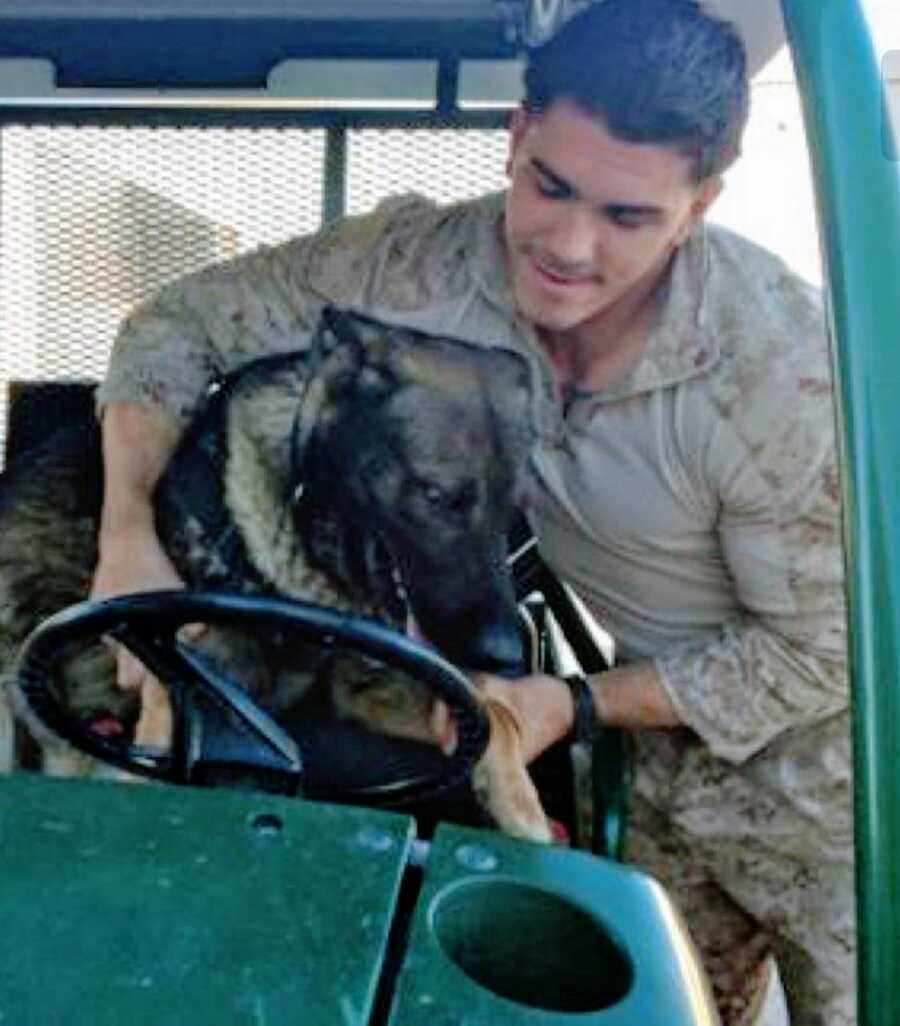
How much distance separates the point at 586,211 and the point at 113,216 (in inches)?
34.6

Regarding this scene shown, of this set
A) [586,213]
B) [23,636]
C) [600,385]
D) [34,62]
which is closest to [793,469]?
[600,385]

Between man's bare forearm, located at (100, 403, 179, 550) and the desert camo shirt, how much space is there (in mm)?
25

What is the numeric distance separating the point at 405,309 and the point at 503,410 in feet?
0.53

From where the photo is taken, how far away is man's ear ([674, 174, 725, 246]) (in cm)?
169

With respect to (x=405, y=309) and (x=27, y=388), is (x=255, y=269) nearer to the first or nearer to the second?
(x=405, y=309)

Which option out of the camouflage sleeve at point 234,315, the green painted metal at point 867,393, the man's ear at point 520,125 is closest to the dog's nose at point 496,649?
the camouflage sleeve at point 234,315

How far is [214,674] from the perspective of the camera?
1.40 m

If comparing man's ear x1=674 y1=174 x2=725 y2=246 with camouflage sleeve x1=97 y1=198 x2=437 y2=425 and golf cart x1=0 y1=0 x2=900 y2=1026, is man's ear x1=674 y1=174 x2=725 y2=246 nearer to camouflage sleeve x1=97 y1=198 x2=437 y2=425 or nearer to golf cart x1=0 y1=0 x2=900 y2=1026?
camouflage sleeve x1=97 y1=198 x2=437 y2=425

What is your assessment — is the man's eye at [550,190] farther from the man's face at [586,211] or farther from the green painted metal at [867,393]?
the green painted metal at [867,393]

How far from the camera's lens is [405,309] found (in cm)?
187

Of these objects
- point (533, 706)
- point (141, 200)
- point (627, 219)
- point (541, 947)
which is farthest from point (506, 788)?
point (141, 200)

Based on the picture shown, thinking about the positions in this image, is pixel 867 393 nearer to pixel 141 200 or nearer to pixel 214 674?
pixel 214 674

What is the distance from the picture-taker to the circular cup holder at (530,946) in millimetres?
952

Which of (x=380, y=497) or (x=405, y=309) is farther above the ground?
(x=405, y=309)
